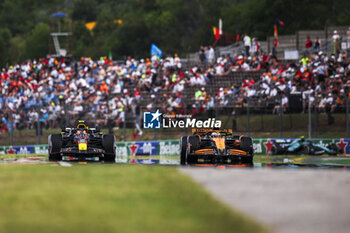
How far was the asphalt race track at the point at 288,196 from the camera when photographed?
7.82 m

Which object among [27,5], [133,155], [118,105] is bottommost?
[133,155]

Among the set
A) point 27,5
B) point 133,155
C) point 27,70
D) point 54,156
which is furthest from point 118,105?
point 27,5

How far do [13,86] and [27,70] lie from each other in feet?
9.67

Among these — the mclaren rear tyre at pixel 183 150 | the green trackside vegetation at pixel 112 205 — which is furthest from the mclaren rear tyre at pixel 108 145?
the green trackside vegetation at pixel 112 205

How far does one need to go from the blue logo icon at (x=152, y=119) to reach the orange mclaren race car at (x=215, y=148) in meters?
9.30

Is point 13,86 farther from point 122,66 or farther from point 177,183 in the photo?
point 177,183

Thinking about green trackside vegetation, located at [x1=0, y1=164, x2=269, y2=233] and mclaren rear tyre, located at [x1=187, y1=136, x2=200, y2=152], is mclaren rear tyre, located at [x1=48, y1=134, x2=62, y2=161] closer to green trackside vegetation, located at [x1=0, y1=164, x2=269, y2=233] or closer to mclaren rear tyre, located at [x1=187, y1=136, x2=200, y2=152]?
mclaren rear tyre, located at [x1=187, y1=136, x2=200, y2=152]

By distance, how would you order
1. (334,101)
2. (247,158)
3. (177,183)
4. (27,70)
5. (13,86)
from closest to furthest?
(177,183)
(247,158)
(334,101)
(13,86)
(27,70)

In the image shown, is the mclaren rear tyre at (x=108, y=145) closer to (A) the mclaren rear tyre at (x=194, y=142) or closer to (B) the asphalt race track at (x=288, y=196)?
(A) the mclaren rear tyre at (x=194, y=142)

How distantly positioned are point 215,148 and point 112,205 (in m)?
10.5

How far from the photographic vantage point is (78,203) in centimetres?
905

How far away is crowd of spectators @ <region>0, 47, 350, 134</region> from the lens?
28922 mm

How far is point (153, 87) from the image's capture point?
37812 millimetres

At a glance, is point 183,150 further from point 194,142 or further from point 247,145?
point 247,145
